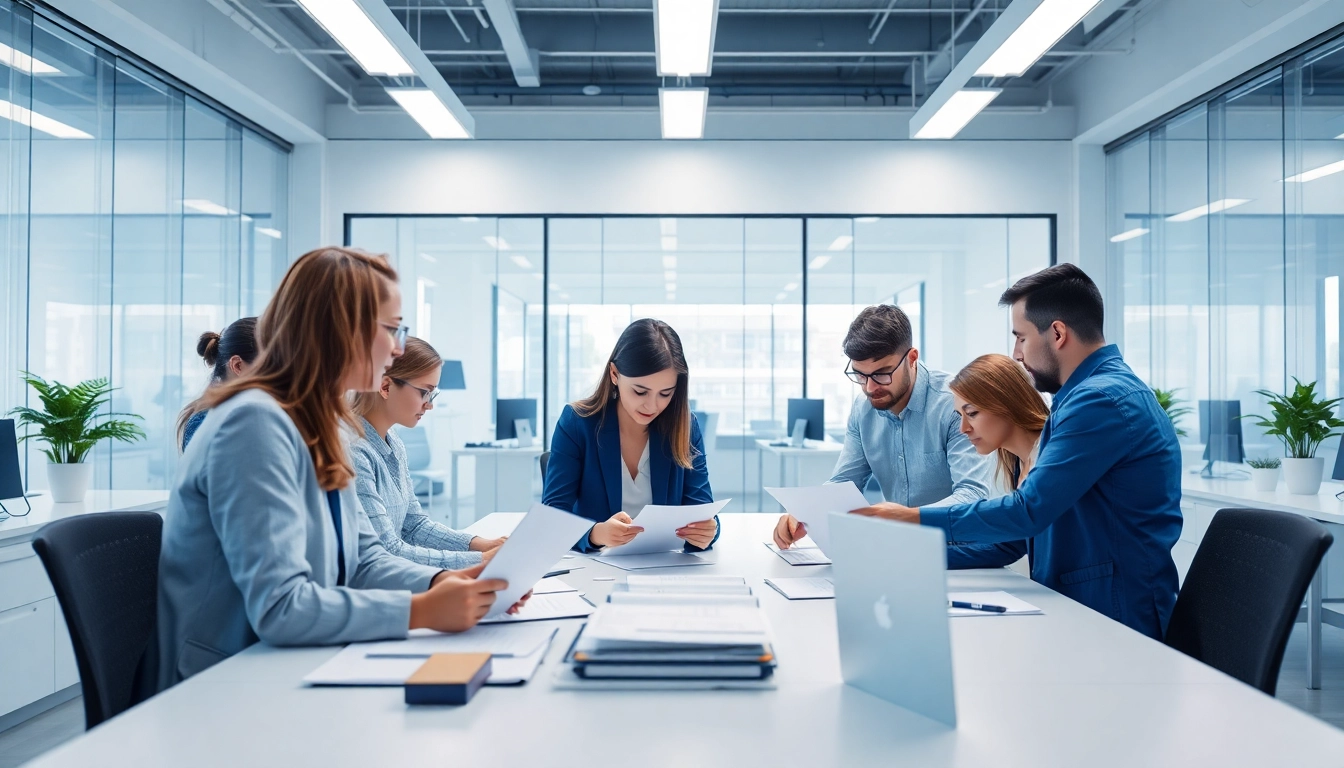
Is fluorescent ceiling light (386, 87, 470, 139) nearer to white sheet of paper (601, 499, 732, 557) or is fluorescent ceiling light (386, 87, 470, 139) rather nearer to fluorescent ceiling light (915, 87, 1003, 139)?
fluorescent ceiling light (915, 87, 1003, 139)

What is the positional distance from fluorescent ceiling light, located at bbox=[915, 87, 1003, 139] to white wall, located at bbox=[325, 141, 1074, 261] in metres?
1.06

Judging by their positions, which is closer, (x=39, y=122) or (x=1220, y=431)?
(x=39, y=122)

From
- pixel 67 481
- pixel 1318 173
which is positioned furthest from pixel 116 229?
pixel 1318 173

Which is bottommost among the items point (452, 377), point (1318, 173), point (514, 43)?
point (452, 377)

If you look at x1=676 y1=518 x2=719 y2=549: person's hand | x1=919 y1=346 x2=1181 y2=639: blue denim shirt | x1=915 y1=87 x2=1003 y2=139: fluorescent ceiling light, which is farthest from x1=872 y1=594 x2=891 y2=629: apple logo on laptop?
x1=915 y1=87 x2=1003 y2=139: fluorescent ceiling light

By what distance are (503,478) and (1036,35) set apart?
4344 millimetres

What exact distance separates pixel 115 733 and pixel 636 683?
0.68 metres

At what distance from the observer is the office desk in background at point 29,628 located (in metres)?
2.94

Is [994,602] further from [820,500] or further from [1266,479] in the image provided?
[1266,479]

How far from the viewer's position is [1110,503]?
6.51 feet

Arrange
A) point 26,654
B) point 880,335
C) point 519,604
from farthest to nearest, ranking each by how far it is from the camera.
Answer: point 26,654 → point 880,335 → point 519,604

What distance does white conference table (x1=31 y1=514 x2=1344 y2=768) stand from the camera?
1021mm

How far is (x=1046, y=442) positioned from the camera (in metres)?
2.17

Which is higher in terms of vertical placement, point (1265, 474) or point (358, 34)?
point (358, 34)
